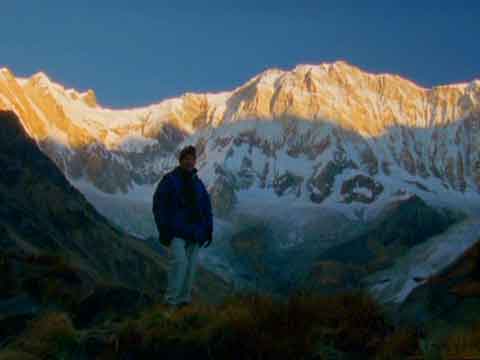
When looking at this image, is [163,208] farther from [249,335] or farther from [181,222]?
[249,335]

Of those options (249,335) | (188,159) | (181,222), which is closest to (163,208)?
(181,222)

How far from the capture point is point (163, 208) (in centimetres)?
1012

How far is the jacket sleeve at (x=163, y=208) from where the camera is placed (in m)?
10.0

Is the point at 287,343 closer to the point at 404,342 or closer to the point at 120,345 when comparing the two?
the point at 404,342

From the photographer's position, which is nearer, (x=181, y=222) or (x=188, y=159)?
(x=181, y=222)

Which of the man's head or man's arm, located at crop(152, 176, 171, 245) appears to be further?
the man's head

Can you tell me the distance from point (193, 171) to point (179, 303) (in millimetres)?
1863

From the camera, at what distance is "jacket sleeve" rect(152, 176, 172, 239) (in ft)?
33.0

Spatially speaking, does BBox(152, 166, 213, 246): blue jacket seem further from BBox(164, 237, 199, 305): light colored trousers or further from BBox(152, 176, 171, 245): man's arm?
BBox(164, 237, 199, 305): light colored trousers

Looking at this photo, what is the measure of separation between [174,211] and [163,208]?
186mm

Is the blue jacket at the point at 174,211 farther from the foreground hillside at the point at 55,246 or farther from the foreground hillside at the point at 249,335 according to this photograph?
the foreground hillside at the point at 55,246

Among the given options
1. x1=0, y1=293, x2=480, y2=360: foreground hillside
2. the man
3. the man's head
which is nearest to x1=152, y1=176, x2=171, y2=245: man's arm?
the man

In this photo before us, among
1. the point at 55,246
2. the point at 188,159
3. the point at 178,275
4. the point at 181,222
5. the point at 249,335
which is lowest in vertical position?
the point at 249,335

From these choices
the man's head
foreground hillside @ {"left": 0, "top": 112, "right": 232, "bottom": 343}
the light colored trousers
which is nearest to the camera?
the light colored trousers
